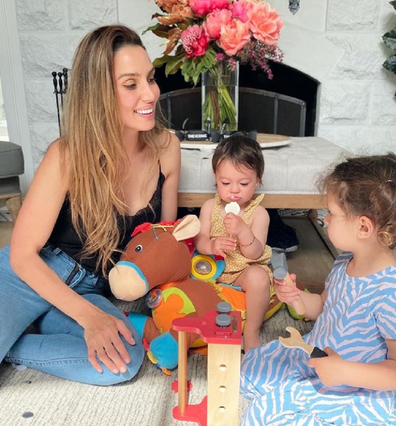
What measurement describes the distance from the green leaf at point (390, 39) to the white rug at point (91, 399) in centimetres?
158

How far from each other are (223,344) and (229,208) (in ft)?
1.56

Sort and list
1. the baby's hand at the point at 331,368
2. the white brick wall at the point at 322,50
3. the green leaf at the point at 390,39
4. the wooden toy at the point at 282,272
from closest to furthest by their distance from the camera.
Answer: the baby's hand at the point at 331,368 → the wooden toy at the point at 282,272 → the green leaf at the point at 390,39 → the white brick wall at the point at 322,50

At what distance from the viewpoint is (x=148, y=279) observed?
1003mm

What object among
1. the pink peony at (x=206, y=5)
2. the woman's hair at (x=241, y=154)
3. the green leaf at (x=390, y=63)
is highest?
the pink peony at (x=206, y=5)

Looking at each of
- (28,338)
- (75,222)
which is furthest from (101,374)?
(75,222)

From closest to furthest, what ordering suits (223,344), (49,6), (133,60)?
(223,344)
(133,60)
(49,6)

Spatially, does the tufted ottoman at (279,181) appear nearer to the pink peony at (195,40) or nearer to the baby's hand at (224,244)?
the baby's hand at (224,244)

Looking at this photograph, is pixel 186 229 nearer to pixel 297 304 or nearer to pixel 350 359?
pixel 297 304

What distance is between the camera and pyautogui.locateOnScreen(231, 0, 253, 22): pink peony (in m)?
1.30

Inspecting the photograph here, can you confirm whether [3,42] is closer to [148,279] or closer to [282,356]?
[148,279]

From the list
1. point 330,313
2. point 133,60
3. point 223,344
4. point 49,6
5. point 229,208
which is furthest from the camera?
point 49,6

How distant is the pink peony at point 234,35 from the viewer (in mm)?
1273

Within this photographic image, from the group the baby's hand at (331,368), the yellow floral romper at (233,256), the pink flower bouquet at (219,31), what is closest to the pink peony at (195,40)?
the pink flower bouquet at (219,31)

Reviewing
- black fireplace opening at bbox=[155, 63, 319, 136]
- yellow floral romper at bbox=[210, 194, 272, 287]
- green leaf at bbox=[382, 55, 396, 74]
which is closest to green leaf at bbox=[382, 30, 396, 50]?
green leaf at bbox=[382, 55, 396, 74]
